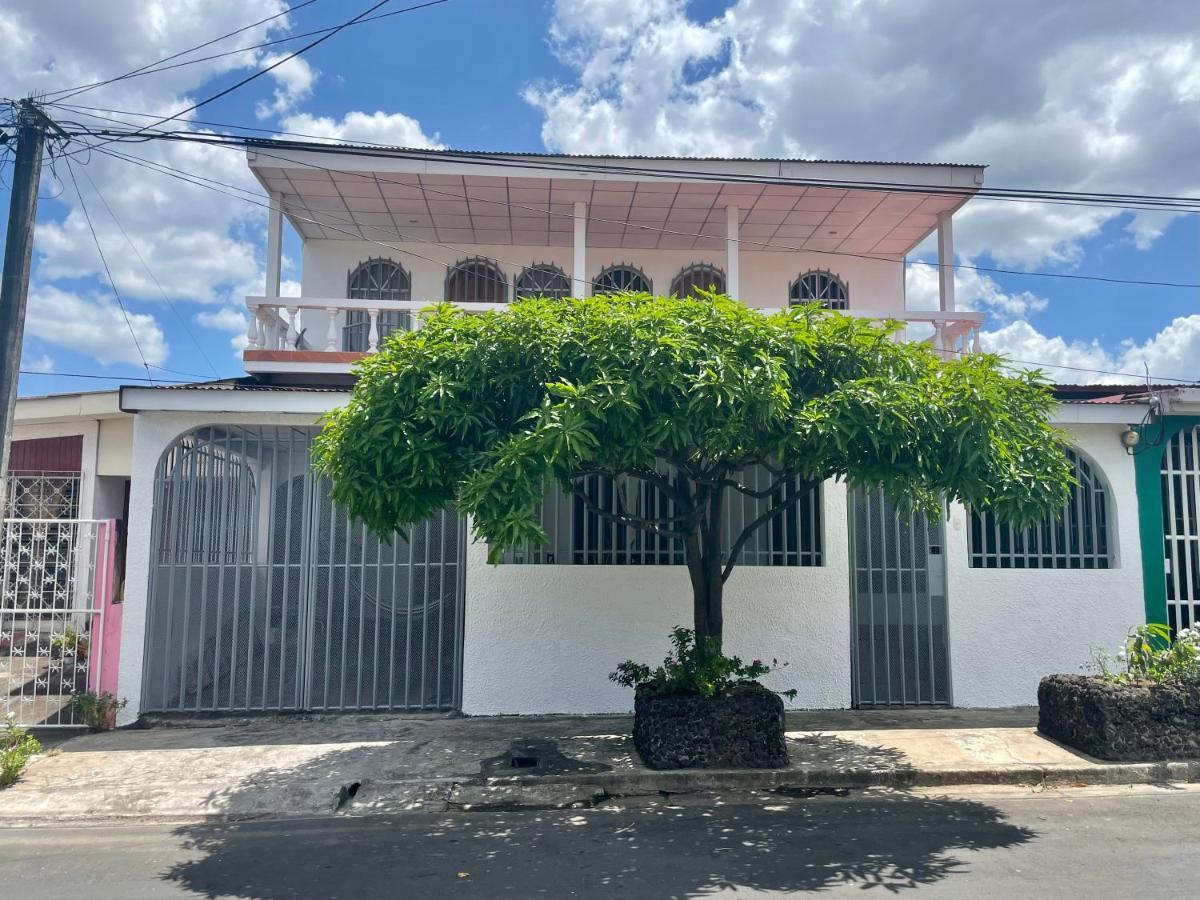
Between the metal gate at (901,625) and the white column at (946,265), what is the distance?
12.9 feet

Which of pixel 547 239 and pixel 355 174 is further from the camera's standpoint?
pixel 547 239

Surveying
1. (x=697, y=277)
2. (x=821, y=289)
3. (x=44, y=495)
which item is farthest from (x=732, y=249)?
(x=44, y=495)

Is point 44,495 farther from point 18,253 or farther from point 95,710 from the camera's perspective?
point 18,253

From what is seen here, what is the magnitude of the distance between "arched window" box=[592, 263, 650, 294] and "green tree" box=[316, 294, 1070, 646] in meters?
6.59

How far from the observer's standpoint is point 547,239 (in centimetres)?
1255

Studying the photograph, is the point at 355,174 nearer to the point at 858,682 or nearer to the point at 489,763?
the point at 489,763

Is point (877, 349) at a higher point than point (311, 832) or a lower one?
higher

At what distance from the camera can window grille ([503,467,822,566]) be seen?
890cm

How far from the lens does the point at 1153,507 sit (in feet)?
29.6

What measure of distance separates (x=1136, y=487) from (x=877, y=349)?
15.7 feet

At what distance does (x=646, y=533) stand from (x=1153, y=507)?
528 cm

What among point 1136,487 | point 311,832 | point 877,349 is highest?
point 877,349

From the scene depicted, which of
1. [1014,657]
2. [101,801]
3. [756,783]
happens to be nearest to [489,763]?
[756,783]

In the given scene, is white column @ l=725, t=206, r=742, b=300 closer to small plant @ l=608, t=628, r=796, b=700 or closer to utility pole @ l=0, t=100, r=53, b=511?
small plant @ l=608, t=628, r=796, b=700
